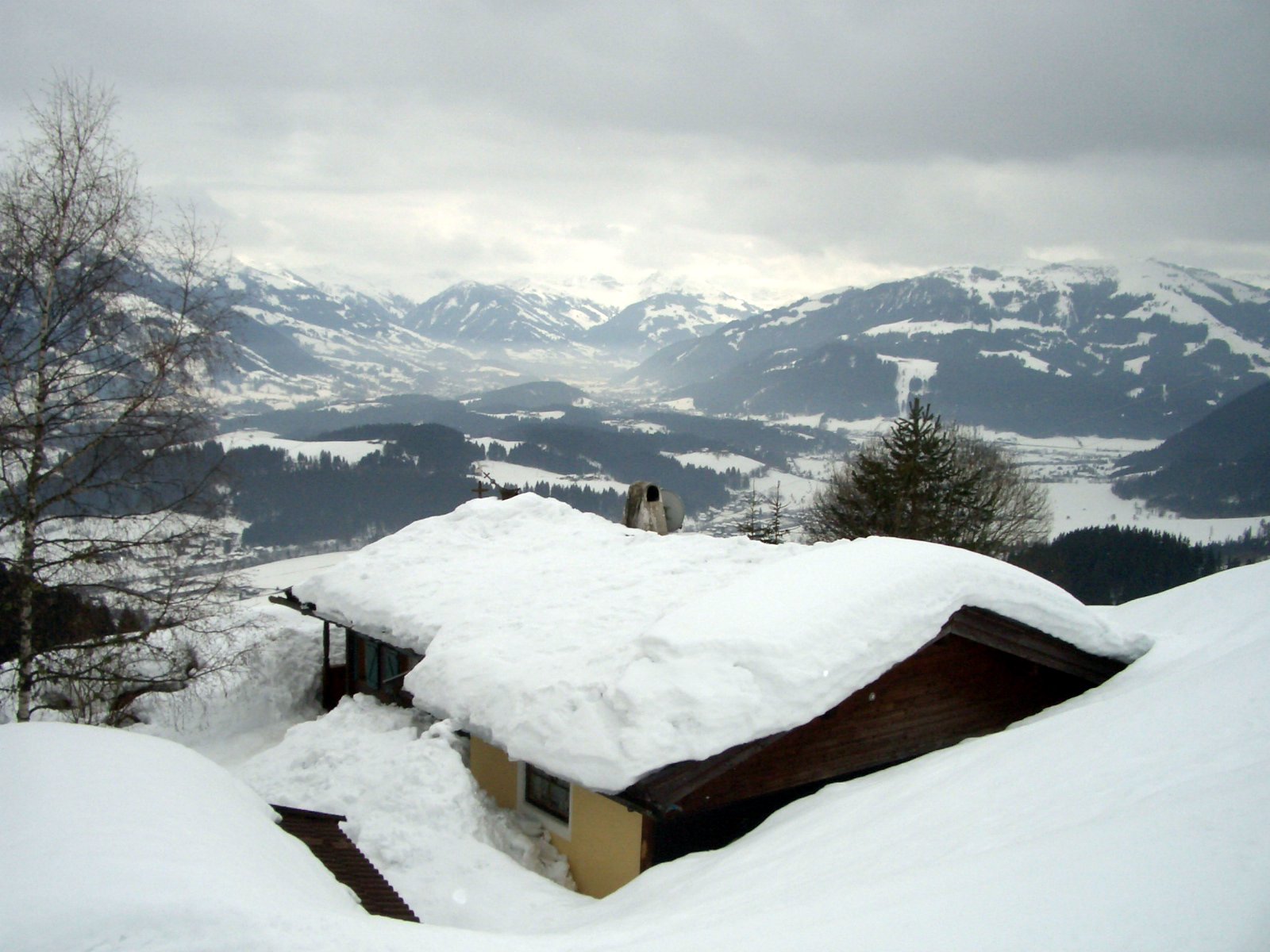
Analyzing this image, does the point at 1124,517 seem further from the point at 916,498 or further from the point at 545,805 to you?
the point at 545,805

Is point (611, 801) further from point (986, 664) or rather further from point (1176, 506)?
point (1176, 506)

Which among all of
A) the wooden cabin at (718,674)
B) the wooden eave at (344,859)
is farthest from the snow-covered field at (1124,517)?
the wooden eave at (344,859)

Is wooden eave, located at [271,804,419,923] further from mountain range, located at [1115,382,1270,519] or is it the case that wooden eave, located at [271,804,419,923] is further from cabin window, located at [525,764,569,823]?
mountain range, located at [1115,382,1270,519]

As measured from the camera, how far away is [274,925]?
4.85 metres

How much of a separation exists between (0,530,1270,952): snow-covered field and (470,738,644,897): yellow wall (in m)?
0.55

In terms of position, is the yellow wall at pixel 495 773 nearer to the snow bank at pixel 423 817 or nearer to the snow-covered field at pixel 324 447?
the snow bank at pixel 423 817

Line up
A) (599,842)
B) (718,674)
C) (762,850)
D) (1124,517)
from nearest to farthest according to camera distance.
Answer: (762,850), (718,674), (599,842), (1124,517)

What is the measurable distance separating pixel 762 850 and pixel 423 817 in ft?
13.2

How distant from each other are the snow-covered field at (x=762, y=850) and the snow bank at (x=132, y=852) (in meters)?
0.02

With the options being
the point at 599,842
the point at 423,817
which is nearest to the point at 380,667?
→ the point at 423,817

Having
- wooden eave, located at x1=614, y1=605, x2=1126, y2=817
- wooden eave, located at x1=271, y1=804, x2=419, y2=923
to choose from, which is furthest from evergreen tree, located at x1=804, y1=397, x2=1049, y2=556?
wooden eave, located at x1=271, y1=804, x2=419, y2=923

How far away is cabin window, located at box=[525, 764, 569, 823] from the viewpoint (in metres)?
11.0

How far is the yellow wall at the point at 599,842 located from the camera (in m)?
9.73

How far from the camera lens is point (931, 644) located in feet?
36.4
